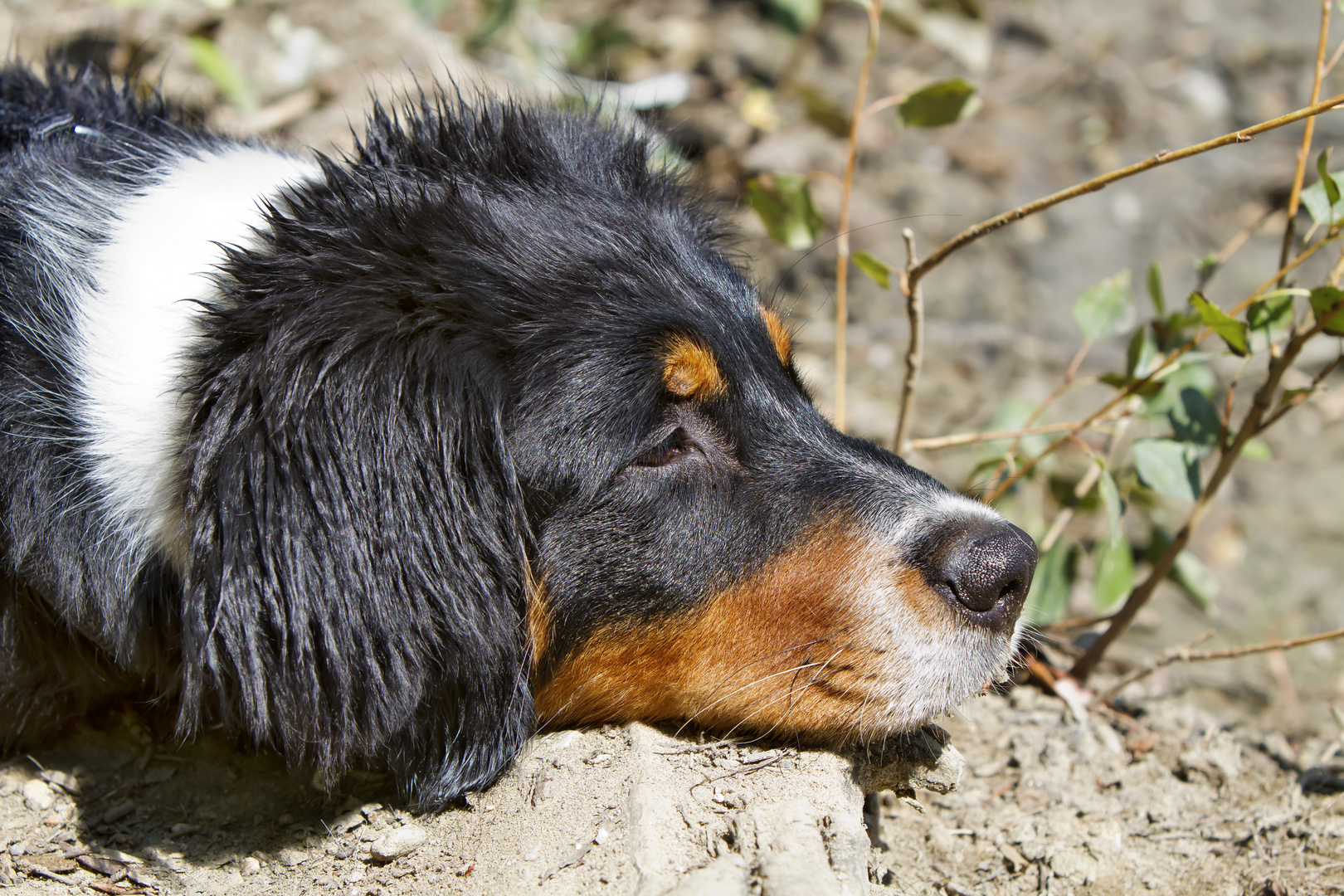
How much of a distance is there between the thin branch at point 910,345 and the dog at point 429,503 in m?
0.65

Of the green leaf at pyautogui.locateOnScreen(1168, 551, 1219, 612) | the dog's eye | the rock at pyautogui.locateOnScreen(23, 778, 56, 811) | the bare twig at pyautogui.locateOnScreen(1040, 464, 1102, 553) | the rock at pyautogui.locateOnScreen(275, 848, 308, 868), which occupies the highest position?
the dog's eye

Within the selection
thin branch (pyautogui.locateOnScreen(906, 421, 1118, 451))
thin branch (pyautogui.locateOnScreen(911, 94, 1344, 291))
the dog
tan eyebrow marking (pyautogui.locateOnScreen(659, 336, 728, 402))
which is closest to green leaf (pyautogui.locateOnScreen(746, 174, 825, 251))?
thin branch (pyautogui.locateOnScreen(911, 94, 1344, 291))

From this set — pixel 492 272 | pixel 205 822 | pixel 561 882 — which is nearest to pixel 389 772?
pixel 205 822

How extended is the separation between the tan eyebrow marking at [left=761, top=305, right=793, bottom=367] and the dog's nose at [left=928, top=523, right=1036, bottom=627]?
78 centimetres

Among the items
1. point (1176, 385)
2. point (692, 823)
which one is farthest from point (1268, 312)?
point (692, 823)

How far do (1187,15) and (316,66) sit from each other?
6.04m

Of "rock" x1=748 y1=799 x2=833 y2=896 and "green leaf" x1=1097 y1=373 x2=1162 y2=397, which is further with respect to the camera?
"green leaf" x1=1097 y1=373 x2=1162 y2=397

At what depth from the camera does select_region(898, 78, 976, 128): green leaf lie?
339cm

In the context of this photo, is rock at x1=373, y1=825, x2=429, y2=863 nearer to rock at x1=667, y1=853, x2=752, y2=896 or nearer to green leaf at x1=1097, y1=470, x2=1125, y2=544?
rock at x1=667, y1=853, x2=752, y2=896

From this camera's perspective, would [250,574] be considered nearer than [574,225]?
Yes

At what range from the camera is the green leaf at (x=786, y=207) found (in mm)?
3549

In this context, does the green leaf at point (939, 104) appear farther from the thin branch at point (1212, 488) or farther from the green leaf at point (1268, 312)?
the thin branch at point (1212, 488)

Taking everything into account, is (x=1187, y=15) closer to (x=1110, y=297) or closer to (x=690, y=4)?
(x=690, y=4)

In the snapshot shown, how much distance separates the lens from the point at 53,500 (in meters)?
2.44
